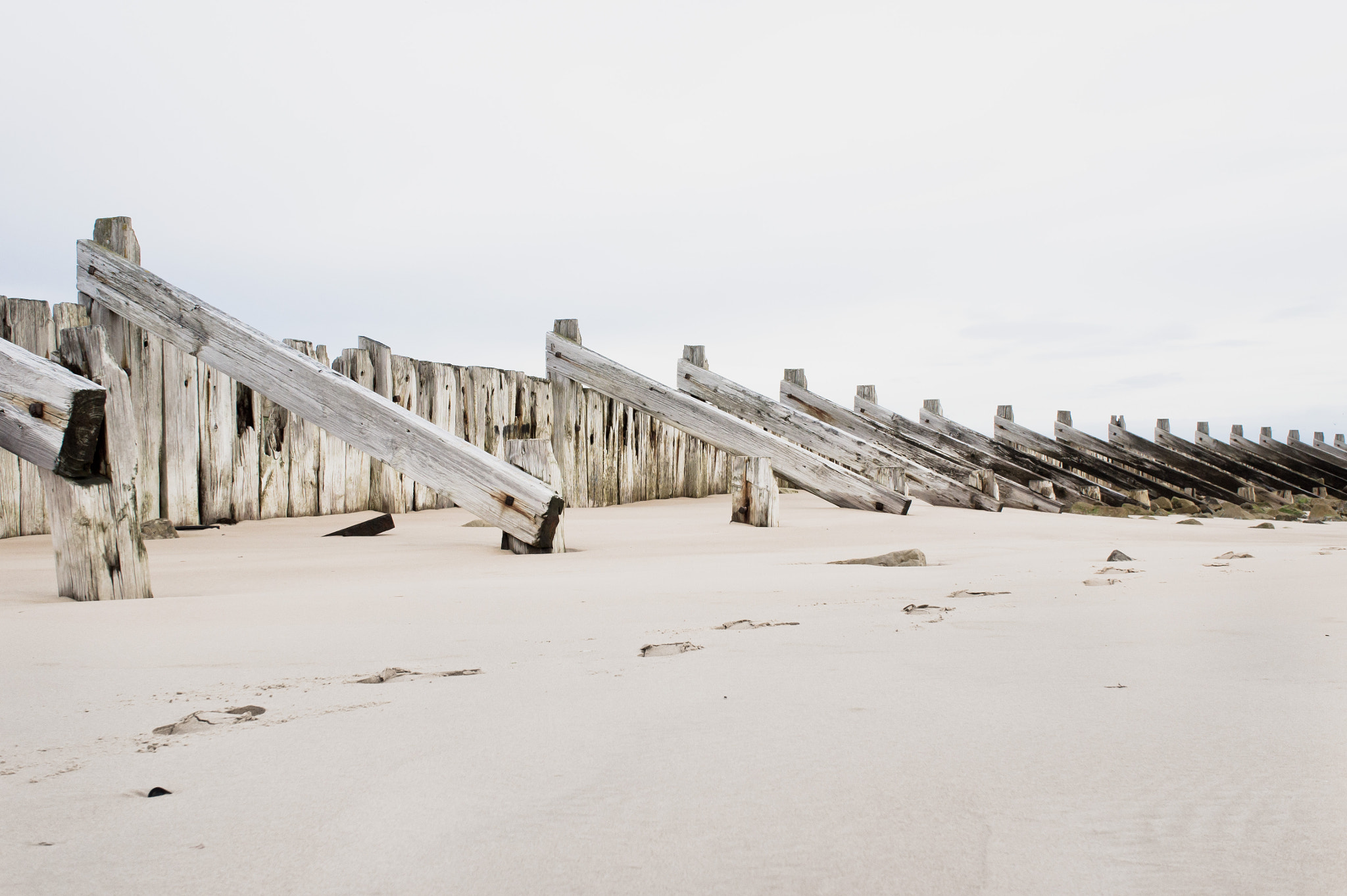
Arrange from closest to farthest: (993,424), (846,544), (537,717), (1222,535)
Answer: (537,717)
(846,544)
(1222,535)
(993,424)

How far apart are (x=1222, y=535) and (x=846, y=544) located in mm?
2675

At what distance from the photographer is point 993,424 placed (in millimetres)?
16422

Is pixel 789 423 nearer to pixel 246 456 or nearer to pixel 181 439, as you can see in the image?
pixel 246 456

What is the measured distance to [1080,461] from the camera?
562 inches

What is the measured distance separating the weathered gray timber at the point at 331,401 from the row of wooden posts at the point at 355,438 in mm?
10

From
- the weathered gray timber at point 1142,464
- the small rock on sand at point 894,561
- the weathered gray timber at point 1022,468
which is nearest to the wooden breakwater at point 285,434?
the small rock on sand at point 894,561

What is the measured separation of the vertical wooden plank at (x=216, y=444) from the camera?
20.0ft

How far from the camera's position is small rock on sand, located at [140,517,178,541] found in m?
5.36

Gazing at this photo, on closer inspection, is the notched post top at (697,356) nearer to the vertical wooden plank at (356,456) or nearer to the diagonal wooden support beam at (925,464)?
the diagonal wooden support beam at (925,464)

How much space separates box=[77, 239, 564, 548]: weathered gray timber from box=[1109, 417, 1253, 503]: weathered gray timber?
15.6 m

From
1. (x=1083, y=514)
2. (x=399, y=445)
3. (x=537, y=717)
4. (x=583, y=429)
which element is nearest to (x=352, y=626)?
(x=537, y=717)

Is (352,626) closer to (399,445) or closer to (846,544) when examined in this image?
(399,445)

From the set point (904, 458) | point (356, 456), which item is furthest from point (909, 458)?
point (356, 456)

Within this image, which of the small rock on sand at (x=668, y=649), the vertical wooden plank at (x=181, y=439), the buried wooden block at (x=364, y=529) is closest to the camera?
the small rock on sand at (x=668, y=649)
